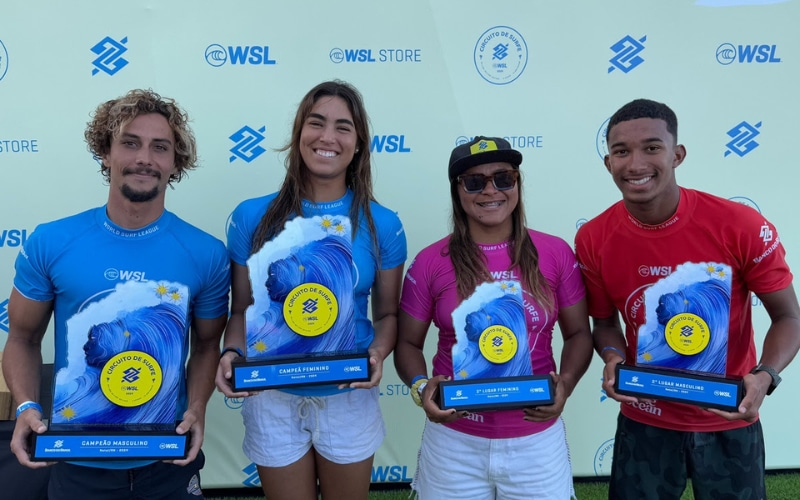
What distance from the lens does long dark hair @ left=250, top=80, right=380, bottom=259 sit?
2.12m

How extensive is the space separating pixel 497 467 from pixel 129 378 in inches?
53.4

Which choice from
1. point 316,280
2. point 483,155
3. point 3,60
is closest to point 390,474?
point 316,280

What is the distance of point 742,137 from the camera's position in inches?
133

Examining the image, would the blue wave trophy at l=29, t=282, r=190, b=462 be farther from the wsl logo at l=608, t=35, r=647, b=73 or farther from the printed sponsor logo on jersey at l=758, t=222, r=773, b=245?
the wsl logo at l=608, t=35, r=647, b=73

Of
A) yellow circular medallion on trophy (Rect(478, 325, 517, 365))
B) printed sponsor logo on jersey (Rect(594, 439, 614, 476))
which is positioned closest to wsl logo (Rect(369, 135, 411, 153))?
yellow circular medallion on trophy (Rect(478, 325, 517, 365))

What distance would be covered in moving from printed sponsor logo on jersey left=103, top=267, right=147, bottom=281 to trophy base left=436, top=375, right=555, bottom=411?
3.76 ft

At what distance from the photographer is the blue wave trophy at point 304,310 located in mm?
1962

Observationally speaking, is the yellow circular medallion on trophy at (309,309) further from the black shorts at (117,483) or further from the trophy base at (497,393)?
the black shorts at (117,483)

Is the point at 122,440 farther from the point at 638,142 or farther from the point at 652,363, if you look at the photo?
the point at 638,142

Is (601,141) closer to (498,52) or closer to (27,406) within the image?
(498,52)

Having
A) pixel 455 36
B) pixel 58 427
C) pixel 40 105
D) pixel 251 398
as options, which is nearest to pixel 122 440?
pixel 58 427

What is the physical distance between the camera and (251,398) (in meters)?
2.16

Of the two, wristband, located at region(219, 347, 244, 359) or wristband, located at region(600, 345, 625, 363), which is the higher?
wristband, located at region(219, 347, 244, 359)

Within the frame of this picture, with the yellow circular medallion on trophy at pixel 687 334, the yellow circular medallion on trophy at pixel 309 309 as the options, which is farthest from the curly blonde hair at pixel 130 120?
the yellow circular medallion on trophy at pixel 687 334
